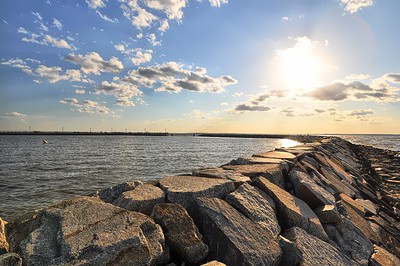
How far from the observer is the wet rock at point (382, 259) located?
3333mm

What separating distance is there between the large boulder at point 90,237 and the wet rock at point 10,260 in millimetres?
97

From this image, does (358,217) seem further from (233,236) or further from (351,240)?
(233,236)

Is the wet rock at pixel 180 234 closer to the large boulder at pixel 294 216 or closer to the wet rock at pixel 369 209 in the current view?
the large boulder at pixel 294 216

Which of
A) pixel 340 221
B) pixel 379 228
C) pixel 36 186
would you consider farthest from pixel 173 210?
pixel 36 186

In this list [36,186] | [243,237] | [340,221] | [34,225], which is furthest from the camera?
[36,186]

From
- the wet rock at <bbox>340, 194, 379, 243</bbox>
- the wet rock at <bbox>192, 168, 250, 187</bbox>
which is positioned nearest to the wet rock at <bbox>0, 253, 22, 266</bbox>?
the wet rock at <bbox>192, 168, 250, 187</bbox>

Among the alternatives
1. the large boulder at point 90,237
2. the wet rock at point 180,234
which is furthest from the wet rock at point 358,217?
the large boulder at point 90,237

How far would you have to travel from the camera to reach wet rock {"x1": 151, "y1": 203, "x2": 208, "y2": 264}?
2320 millimetres

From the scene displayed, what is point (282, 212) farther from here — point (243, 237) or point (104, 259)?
point (104, 259)

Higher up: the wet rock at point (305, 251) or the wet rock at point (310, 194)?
the wet rock at point (310, 194)

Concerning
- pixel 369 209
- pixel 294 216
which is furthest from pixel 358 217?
pixel 294 216

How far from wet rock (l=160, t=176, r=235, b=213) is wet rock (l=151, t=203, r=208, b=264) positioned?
13.3 inches

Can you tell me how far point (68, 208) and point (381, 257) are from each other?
375cm

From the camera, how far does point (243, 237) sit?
2.59m
